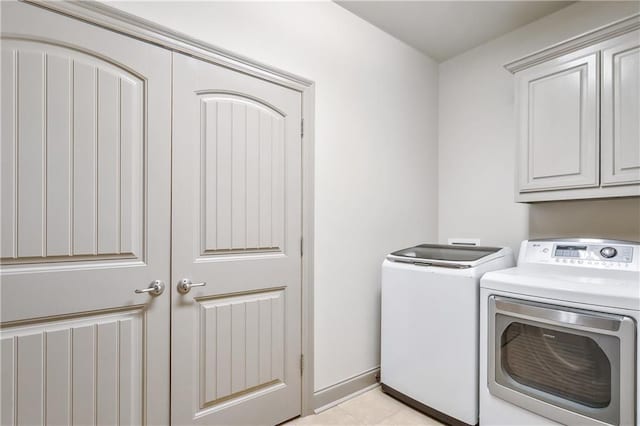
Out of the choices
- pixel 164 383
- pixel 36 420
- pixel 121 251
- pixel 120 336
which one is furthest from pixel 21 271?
pixel 164 383

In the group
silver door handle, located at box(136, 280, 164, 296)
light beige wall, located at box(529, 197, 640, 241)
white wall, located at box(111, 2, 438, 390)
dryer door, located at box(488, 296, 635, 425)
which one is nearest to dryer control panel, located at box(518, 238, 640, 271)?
light beige wall, located at box(529, 197, 640, 241)

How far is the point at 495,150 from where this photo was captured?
266 cm

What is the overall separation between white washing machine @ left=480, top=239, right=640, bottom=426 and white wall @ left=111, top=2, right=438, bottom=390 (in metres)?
0.85

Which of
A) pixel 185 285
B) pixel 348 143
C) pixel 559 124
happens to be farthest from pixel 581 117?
pixel 185 285

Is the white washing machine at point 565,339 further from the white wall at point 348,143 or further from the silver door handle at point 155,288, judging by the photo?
the silver door handle at point 155,288

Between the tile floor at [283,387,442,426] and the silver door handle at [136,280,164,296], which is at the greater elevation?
the silver door handle at [136,280,164,296]

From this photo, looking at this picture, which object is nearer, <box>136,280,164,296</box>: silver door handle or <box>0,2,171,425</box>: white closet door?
<box>0,2,171,425</box>: white closet door

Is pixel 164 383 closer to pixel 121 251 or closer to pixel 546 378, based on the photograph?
pixel 121 251

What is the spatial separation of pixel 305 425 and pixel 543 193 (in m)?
2.02

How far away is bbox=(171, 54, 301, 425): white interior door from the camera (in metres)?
1.59

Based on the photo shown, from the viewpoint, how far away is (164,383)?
1525 mm

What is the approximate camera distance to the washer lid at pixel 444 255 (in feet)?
6.56

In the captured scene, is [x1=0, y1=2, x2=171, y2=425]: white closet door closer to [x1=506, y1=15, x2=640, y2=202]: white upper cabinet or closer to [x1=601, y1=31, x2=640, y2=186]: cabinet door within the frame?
[x1=506, y1=15, x2=640, y2=202]: white upper cabinet

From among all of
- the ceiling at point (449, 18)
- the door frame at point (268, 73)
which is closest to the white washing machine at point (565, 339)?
the door frame at point (268, 73)
